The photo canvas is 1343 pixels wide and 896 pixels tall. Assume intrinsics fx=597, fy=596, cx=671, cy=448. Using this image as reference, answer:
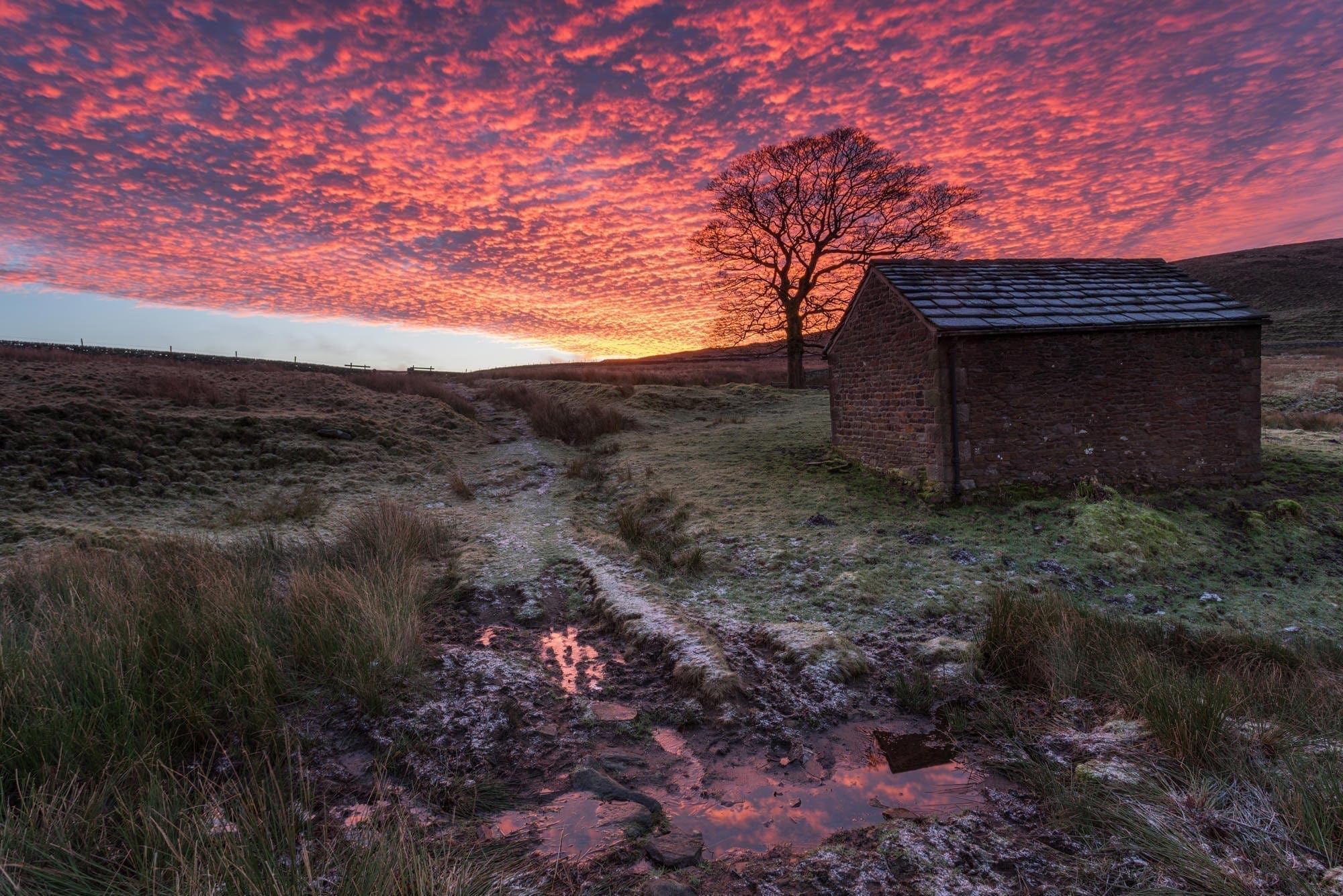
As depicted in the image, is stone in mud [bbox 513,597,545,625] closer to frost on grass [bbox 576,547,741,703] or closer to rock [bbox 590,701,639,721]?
frost on grass [bbox 576,547,741,703]

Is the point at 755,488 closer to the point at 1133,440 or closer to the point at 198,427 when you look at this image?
the point at 1133,440

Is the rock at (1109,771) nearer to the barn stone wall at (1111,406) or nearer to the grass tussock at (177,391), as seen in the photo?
the barn stone wall at (1111,406)

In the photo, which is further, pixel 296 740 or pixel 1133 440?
pixel 1133 440

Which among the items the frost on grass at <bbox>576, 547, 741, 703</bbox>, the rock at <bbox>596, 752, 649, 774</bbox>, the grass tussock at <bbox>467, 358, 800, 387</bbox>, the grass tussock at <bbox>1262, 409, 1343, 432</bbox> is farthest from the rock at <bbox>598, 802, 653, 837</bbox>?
the grass tussock at <bbox>467, 358, 800, 387</bbox>

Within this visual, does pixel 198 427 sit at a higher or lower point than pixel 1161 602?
higher

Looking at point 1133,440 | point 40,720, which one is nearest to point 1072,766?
point 40,720

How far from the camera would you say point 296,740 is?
391cm

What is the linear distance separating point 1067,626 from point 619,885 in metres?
4.41

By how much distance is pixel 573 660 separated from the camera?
19.1ft

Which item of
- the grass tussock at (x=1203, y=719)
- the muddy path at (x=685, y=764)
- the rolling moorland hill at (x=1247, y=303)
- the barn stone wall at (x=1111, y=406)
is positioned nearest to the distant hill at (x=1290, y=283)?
the rolling moorland hill at (x=1247, y=303)

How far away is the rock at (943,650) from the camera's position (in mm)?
5496

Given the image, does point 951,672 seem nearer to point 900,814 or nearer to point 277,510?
point 900,814

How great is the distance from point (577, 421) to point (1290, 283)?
298 ft

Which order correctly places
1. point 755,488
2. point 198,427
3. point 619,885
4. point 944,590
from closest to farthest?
point 619,885 < point 944,590 < point 755,488 < point 198,427
